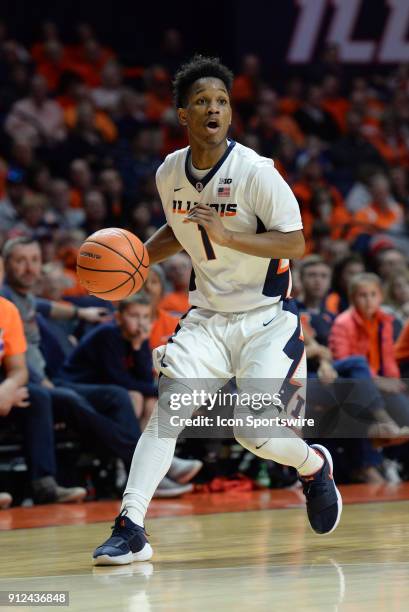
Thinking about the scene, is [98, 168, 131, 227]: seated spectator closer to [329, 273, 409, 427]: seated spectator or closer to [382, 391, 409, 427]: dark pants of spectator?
[329, 273, 409, 427]: seated spectator

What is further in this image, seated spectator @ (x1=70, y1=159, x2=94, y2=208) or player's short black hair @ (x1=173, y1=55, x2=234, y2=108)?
seated spectator @ (x1=70, y1=159, x2=94, y2=208)

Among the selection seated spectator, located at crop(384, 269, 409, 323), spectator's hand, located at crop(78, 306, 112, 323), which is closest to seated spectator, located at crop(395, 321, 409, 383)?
seated spectator, located at crop(384, 269, 409, 323)

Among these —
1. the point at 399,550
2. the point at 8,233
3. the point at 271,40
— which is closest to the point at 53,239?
the point at 8,233

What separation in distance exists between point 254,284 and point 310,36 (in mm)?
12877

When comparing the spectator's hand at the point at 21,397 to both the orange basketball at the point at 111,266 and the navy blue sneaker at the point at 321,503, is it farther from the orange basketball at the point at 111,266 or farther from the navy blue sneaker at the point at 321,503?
the navy blue sneaker at the point at 321,503

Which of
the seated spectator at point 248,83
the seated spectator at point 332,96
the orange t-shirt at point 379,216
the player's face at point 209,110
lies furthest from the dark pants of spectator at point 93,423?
the seated spectator at point 332,96

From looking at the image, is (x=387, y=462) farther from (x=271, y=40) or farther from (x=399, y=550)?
(x=271, y=40)

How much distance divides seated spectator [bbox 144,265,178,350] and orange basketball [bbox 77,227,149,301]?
11.7 feet

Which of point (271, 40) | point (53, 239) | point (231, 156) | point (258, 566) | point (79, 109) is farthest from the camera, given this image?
point (271, 40)

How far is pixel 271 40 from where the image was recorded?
674 inches

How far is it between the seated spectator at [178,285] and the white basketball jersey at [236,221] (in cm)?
446

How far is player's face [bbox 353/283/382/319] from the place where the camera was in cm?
890

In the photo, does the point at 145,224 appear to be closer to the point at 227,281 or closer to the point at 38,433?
the point at 38,433

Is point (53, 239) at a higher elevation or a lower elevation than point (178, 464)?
higher
